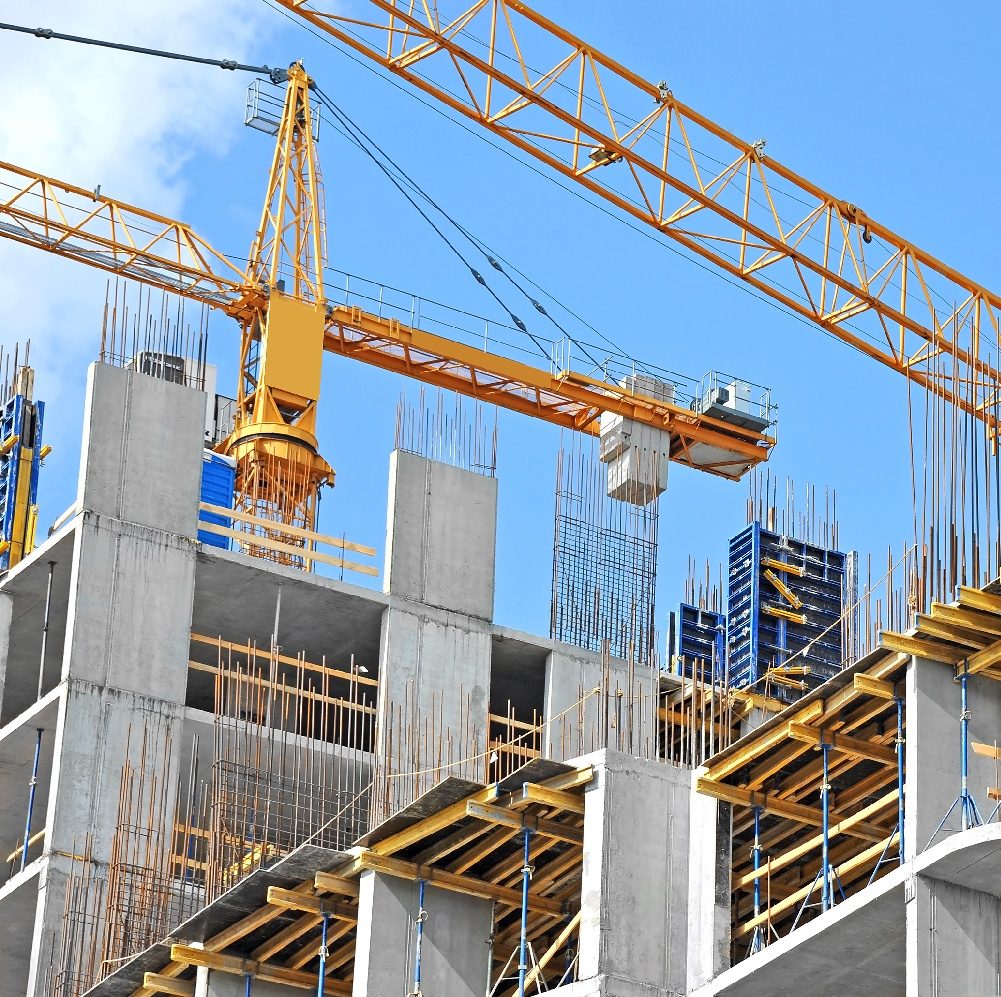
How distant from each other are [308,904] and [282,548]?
1409 cm

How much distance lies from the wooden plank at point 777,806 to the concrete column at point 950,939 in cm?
389

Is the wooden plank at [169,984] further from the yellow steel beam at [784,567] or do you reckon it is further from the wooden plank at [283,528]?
the yellow steel beam at [784,567]

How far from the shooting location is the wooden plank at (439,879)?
36031 millimetres

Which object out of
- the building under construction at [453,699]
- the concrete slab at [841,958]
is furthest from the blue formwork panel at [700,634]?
the concrete slab at [841,958]

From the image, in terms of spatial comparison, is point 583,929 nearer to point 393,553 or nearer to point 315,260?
point 393,553

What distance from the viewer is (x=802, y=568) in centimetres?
6225

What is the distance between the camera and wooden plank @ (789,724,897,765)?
33.0m

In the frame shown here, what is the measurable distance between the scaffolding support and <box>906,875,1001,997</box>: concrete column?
666mm

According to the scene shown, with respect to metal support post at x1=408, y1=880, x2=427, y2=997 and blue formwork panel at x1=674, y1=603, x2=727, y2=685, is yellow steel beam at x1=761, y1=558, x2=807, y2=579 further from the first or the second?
metal support post at x1=408, y1=880, x2=427, y2=997

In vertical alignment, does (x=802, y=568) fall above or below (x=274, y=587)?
above

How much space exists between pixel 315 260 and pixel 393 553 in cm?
Result: 1175

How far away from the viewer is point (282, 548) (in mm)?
50219

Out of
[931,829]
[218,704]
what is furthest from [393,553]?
[931,829]

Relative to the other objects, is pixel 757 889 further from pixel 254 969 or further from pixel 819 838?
pixel 254 969
